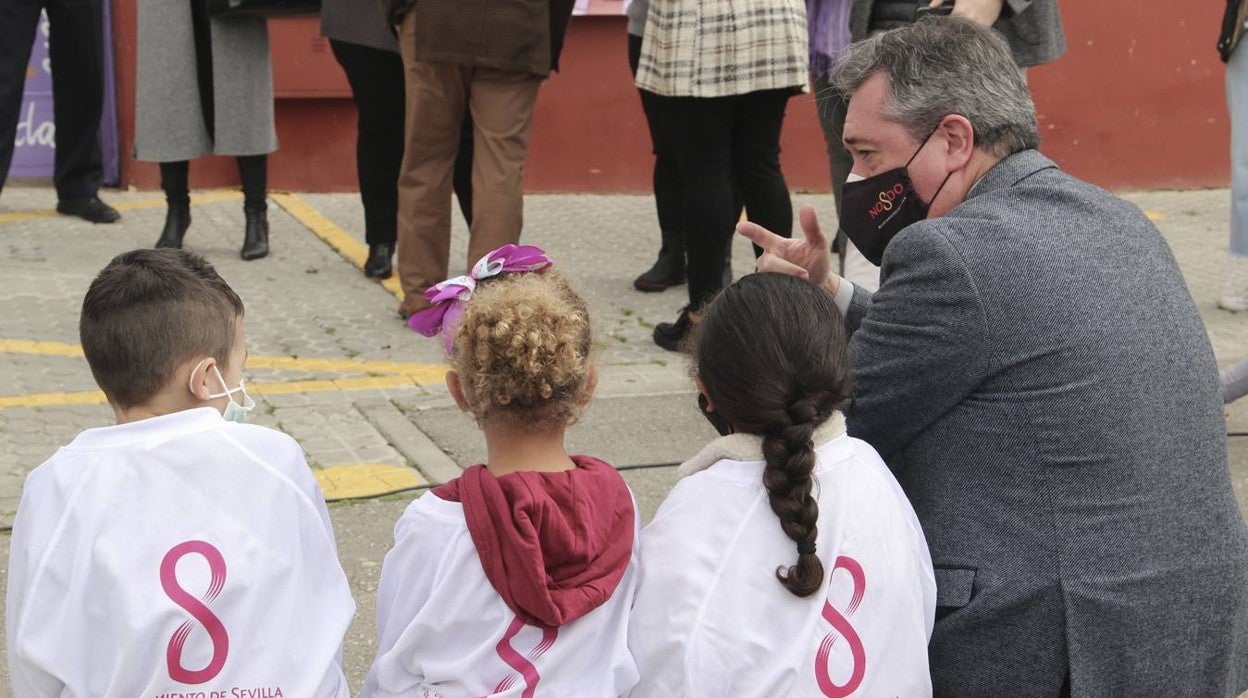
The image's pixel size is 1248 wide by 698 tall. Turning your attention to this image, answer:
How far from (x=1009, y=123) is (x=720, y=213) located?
2519 mm

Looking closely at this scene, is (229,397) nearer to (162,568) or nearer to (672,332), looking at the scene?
(162,568)

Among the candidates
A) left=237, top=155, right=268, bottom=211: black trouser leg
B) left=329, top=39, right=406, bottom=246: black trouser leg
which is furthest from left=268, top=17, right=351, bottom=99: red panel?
left=329, top=39, right=406, bottom=246: black trouser leg

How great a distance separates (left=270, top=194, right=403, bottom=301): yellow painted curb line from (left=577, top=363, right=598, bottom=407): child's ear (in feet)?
11.9

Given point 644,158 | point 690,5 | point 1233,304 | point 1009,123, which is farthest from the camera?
point 644,158

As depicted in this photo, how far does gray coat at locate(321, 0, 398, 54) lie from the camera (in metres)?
5.56

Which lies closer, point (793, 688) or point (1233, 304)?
point (793, 688)

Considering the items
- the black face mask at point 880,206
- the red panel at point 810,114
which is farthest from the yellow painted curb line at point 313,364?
the red panel at point 810,114

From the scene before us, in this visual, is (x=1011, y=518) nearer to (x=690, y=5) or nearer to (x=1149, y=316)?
(x=1149, y=316)

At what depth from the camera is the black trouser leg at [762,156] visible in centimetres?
492

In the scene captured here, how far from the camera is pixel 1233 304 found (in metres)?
6.01

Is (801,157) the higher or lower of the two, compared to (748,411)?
lower

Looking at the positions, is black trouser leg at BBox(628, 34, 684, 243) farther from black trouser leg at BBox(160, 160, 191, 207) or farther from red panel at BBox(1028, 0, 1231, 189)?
red panel at BBox(1028, 0, 1231, 189)

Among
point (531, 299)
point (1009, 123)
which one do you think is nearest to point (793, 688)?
point (531, 299)

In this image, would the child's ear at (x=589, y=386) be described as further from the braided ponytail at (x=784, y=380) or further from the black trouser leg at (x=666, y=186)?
the black trouser leg at (x=666, y=186)
